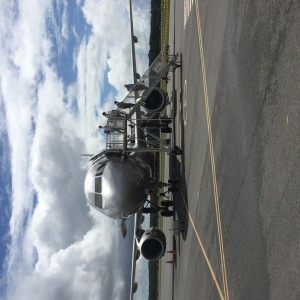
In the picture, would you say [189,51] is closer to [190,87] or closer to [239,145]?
[190,87]

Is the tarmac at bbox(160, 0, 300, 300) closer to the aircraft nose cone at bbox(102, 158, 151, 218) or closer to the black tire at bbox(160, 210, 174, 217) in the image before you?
the aircraft nose cone at bbox(102, 158, 151, 218)

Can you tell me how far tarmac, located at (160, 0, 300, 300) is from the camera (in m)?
7.75

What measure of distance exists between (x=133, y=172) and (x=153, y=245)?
503 centimetres

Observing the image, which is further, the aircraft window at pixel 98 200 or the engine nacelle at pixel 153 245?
the engine nacelle at pixel 153 245

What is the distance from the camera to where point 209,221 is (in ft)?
47.5

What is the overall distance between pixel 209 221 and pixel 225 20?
709 cm

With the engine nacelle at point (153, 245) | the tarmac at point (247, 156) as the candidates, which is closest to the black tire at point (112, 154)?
the tarmac at point (247, 156)

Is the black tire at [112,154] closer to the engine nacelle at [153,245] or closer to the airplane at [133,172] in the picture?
the airplane at [133,172]

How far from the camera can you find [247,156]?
1040 cm

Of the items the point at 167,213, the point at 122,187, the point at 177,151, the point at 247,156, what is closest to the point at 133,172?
the point at 122,187

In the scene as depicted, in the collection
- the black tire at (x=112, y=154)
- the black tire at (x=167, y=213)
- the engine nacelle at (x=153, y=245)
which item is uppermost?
the black tire at (x=112, y=154)

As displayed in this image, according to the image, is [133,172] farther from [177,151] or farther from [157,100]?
[157,100]

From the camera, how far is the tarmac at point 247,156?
25.4ft

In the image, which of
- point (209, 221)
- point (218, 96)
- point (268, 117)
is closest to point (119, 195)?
point (209, 221)
